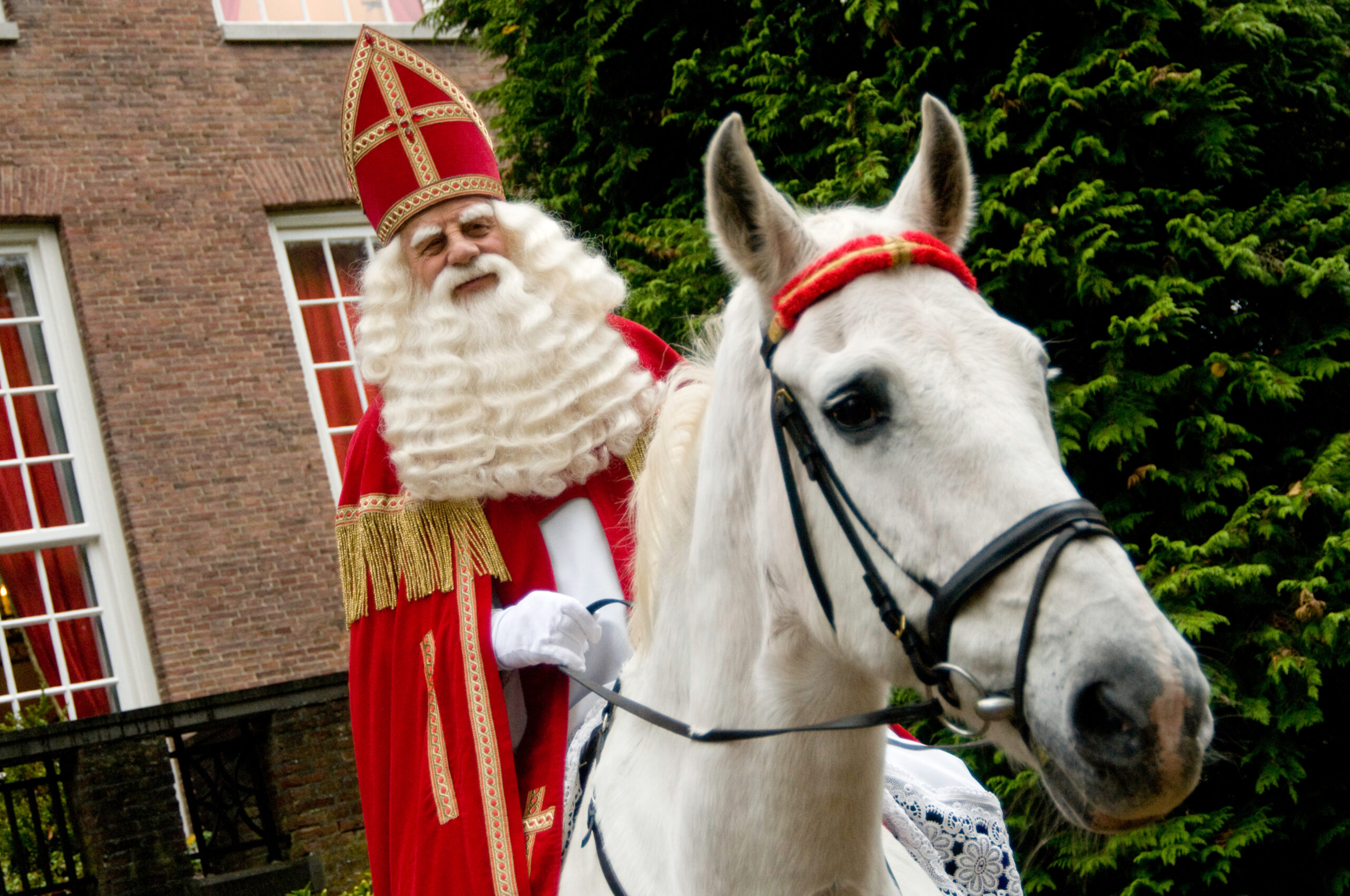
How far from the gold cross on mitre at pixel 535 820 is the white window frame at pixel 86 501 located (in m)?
7.36

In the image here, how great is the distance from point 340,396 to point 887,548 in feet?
28.2

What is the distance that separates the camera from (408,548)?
7.65ft

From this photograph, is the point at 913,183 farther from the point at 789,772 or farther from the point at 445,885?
the point at 445,885

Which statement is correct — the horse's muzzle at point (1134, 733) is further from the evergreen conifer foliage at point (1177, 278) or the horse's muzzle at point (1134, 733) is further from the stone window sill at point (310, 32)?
the stone window sill at point (310, 32)

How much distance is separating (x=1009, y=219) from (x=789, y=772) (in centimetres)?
304

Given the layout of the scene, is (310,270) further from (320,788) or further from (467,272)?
(467,272)

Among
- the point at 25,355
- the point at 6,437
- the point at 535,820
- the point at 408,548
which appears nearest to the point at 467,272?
the point at 408,548

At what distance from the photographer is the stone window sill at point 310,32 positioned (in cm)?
920

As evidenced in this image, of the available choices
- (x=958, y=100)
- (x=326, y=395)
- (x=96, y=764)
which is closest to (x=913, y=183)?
(x=958, y=100)

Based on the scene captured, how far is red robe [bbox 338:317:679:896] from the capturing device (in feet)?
6.81

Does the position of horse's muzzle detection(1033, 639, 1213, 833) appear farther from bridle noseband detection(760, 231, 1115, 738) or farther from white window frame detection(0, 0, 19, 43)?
white window frame detection(0, 0, 19, 43)

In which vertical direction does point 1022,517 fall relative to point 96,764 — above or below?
above

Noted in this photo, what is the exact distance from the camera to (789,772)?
145 cm

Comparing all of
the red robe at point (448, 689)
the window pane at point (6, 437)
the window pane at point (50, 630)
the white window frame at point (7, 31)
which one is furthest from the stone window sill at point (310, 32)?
the red robe at point (448, 689)
